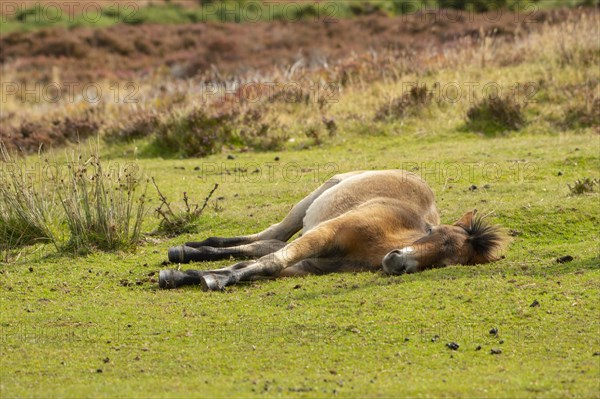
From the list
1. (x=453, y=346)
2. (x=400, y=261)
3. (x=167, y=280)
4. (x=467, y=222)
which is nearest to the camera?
(x=453, y=346)

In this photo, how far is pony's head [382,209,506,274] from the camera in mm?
8117

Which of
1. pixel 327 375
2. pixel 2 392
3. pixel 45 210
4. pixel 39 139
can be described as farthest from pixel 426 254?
pixel 39 139

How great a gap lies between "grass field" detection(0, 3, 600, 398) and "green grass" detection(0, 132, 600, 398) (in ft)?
0.06

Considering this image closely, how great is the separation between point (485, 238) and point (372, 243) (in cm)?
104

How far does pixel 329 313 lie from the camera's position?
23.8 feet

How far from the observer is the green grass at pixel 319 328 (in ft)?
19.0

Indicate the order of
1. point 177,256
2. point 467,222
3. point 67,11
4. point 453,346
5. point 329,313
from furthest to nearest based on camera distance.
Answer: point 67,11 < point 177,256 < point 467,222 < point 329,313 < point 453,346

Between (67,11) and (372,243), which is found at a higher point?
(67,11)

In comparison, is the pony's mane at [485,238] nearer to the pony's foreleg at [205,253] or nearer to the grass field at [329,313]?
the grass field at [329,313]

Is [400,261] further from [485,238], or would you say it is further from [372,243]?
[485,238]

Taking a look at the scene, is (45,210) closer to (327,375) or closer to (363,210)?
(363,210)

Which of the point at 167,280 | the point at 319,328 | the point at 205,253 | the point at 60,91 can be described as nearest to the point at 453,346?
the point at 319,328

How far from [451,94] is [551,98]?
6.79 ft

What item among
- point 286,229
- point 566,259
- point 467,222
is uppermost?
point 467,222
